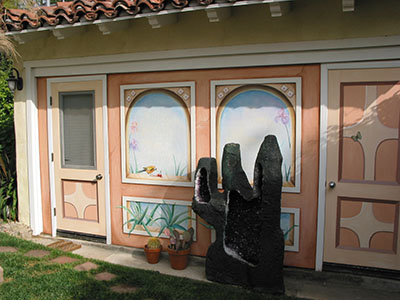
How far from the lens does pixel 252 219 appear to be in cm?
365

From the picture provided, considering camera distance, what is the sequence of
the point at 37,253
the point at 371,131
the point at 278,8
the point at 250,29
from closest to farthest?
1. the point at 278,8
2. the point at 371,131
3. the point at 250,29
4. the point at 37,253

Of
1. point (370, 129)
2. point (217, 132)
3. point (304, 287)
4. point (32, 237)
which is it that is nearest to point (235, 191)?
point (217, 132)

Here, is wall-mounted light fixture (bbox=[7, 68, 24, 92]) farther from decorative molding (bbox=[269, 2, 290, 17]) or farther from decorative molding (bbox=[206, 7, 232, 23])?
decorative molding (bbox=[269, 2, 290, 17])

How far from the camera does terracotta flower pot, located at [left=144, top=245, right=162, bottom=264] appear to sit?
177 inches

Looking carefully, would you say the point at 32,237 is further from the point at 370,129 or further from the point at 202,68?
the point at 370,129

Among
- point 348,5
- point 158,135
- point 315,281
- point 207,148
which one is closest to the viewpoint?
point 348,5

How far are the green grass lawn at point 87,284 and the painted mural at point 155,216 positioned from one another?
0.69 meters

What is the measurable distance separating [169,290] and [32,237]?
2821mm

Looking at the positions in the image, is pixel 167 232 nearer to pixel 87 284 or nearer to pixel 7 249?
pixel 87 284

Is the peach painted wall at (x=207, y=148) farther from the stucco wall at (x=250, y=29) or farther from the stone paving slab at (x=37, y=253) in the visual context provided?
the stone paving slab at (x=37, y=253)

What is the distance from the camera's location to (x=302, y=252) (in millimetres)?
4172

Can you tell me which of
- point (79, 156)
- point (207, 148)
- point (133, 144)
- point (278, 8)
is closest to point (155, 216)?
point (133, 144)

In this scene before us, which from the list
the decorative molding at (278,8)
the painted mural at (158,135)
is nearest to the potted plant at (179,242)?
the painted mural at (158,135)

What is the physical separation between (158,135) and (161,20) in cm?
142
